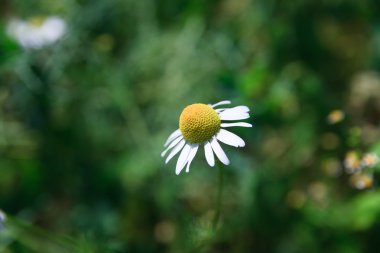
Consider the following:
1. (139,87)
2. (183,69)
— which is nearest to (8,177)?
(139,87)

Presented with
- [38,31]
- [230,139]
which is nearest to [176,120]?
[38,31]

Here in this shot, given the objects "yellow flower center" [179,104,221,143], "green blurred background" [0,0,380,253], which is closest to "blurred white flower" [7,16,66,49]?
"green blurred background" [0,0,380,253]

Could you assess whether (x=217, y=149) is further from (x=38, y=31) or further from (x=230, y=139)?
(x=38, y=31)

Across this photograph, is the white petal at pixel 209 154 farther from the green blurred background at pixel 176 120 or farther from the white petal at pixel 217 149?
the green blurred background at pixel 176 120

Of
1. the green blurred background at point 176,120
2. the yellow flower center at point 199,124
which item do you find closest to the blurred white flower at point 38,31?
the green blurred background at point 176,120

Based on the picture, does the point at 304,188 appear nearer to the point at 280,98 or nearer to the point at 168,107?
the point at 280,98

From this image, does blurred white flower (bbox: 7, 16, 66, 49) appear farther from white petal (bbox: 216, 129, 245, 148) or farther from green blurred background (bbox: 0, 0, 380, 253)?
white petal (bbox: 216, 129, 245, 148)
